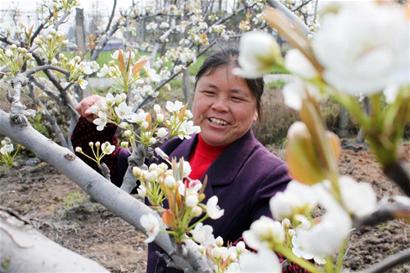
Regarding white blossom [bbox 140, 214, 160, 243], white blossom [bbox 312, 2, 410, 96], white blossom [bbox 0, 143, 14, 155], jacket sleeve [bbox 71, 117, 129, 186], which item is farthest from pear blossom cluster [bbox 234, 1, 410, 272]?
white blossom [bbox 0, 143, 14, 155]

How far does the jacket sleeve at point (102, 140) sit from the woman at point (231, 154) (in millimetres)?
118

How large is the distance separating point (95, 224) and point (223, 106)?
2.75m

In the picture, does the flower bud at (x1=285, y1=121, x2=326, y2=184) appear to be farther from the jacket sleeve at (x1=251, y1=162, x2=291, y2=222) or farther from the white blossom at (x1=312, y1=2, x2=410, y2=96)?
the jacket sleeve at (x1=251, y1=162, x2=291, y2=222)

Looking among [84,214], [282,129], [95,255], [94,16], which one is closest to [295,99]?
[95,255]

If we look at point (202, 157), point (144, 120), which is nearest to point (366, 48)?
point (144, 120)

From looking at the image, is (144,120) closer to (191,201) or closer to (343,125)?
(191,201)

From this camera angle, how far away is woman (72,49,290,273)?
5.44 feet

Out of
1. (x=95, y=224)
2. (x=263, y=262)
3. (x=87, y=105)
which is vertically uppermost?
(x=263, y=262)

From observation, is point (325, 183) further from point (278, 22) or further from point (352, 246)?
point (352, 246)

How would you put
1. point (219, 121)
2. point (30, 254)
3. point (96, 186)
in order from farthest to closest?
point (219, 121)
point (96, 186)
point (30, 254)

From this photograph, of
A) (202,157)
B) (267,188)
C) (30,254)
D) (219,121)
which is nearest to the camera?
(30,254)

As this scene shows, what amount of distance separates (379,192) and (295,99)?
4407mm

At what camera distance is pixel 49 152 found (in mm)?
1055

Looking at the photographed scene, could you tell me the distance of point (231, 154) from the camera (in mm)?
1780
